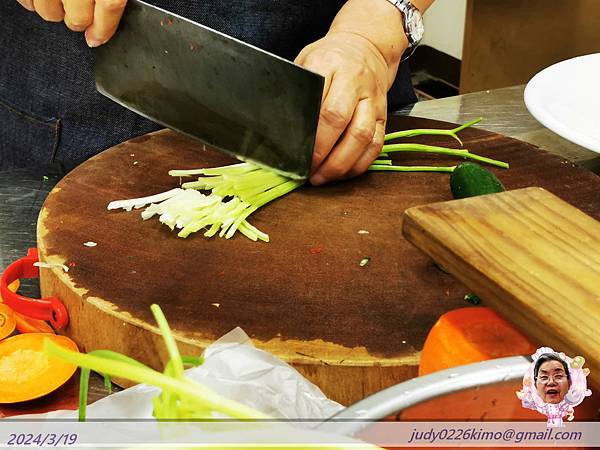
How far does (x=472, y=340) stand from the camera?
65 cm

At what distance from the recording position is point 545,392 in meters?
0.54

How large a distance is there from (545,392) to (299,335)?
0.50 meters

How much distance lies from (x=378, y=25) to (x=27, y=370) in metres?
0.99

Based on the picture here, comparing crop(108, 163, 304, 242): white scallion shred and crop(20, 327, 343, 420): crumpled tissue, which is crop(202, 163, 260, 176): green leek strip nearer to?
crop(108, 163, 304, 242): white scallion shred

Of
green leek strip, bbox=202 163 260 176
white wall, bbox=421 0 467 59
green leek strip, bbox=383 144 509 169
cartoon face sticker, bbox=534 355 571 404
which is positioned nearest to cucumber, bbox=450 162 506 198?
green leek strip, bbox=383 144 509 169

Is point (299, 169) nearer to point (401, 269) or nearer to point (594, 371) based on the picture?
point (401, 269)

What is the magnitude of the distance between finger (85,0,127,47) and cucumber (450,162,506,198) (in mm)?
606

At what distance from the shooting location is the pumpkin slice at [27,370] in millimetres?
945

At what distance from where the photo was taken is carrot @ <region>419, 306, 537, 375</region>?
2.11 ft

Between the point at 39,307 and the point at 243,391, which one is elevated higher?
the point at 243,391

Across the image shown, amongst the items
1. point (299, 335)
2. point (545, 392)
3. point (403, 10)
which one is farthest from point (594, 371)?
point (403, 10)

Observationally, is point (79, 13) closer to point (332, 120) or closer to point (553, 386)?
point (332, 120)

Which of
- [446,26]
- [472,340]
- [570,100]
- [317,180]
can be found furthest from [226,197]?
[446,26]

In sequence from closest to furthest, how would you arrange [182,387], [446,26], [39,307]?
1. [182,387]
2. [39,307]
3. [446,26]
